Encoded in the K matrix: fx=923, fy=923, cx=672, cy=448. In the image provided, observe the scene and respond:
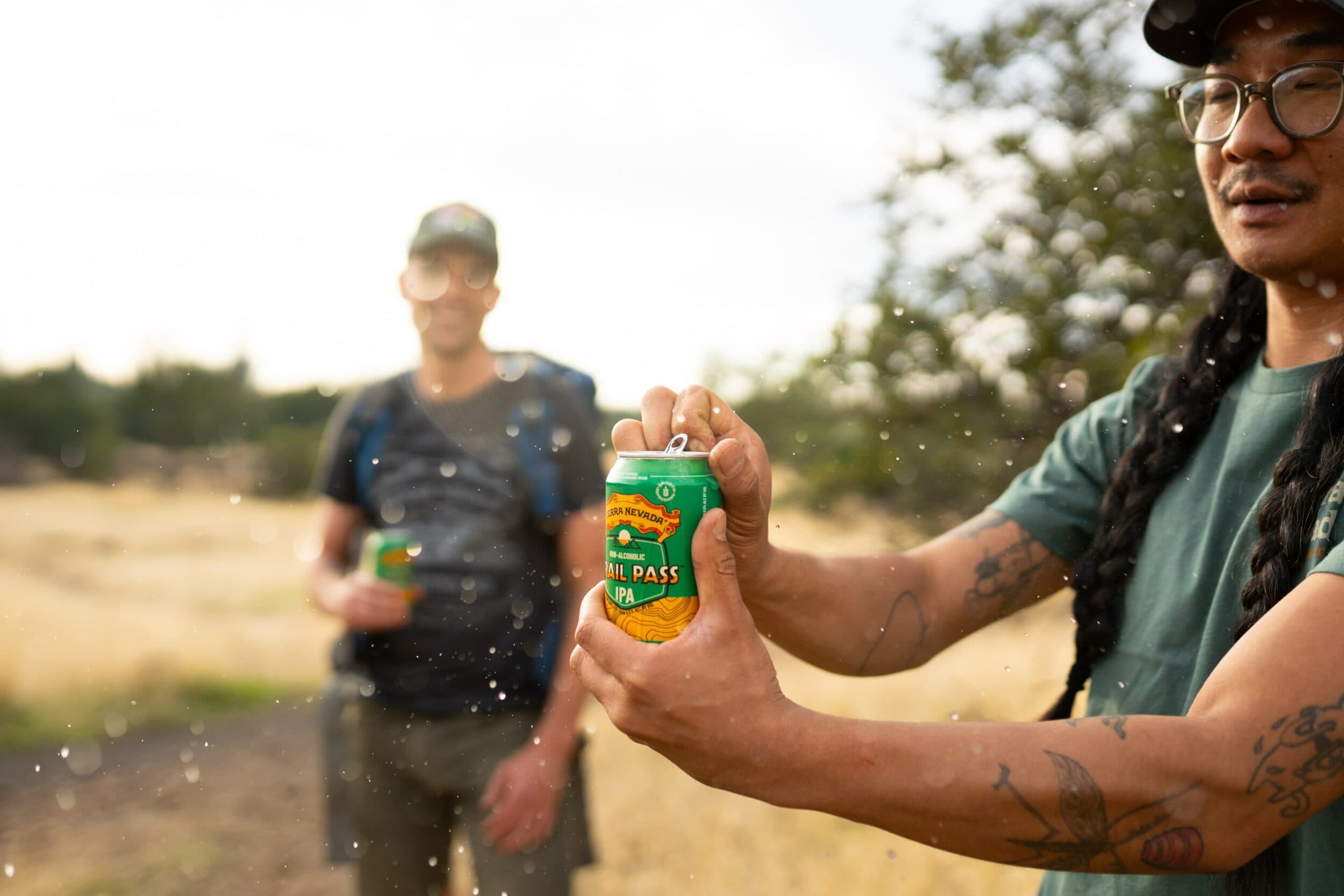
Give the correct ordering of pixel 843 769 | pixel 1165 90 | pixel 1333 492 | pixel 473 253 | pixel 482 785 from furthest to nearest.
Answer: pixel 473 253 → pixel 482 785 → pixel 1165 90 → pixel 1333 492 → pixel 843 769

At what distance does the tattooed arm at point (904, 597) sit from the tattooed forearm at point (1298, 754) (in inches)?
28.3

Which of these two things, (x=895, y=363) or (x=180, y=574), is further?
(x=180, y=574)

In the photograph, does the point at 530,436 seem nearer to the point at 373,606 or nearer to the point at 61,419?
the point at 373,606

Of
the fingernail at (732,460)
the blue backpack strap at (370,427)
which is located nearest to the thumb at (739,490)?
the fingernail at (732,460)

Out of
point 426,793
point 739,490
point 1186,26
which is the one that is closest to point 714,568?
point 739,490

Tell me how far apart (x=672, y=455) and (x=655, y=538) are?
0.41ft

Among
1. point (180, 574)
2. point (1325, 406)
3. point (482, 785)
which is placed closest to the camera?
point (1325, 406)

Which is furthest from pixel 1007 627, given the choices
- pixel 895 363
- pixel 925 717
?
pixel 895 363

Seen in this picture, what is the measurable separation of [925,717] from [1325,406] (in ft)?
14.1

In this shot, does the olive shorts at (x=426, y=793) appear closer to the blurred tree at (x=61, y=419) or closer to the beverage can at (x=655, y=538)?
the beverage can at (x=655, y=538)

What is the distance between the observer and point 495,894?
2.43 meters

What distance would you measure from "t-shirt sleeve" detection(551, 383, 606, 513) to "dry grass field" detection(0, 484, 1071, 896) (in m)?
1.01

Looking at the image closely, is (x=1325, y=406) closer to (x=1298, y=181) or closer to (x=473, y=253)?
(x=1298, y=181)

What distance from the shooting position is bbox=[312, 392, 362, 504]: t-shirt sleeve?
284 cm
